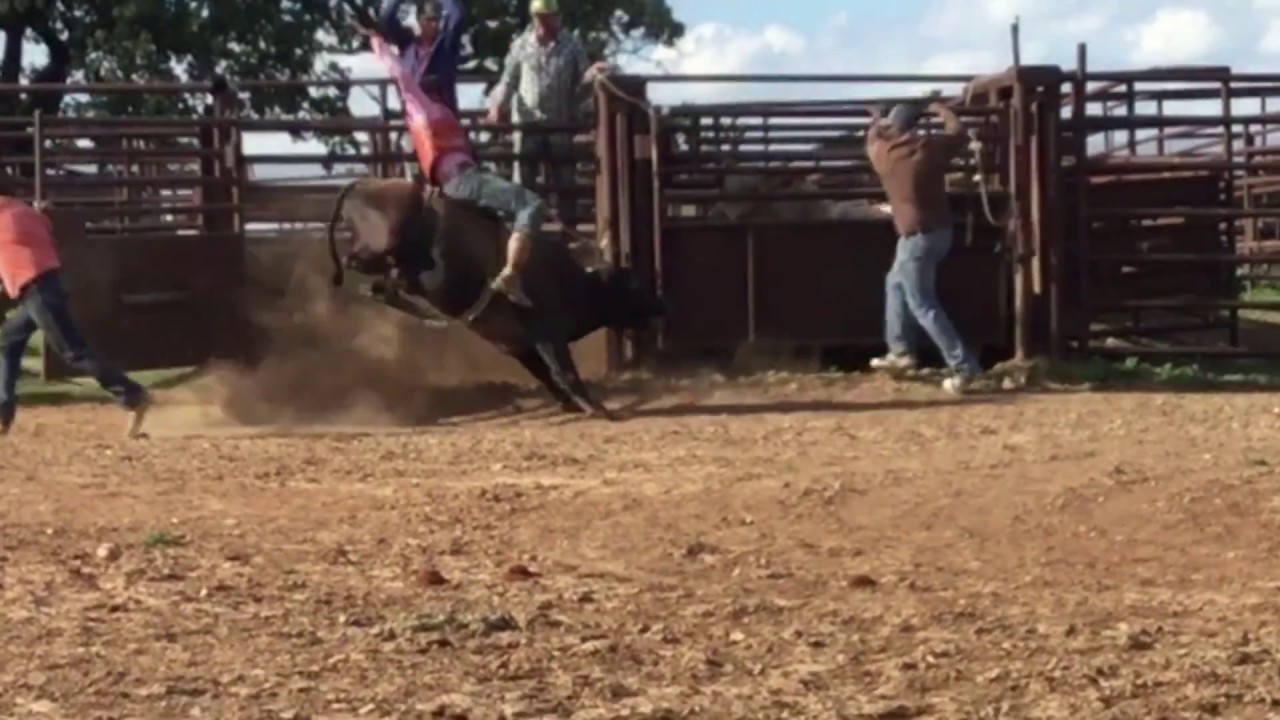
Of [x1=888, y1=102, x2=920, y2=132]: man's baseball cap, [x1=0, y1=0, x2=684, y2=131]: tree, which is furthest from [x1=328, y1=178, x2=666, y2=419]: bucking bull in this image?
[x1=0, y1=0, x2=684, y2=131]: tree

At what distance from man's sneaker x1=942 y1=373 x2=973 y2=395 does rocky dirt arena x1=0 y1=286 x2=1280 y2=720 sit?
0.20m

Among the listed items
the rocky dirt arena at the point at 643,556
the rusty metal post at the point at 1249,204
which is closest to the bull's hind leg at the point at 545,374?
the rocky dirt arena at the point at 643,556

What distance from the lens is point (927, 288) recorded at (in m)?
12.7

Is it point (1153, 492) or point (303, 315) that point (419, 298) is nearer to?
point (303, 315)

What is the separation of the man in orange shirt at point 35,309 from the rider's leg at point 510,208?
185 centimetres

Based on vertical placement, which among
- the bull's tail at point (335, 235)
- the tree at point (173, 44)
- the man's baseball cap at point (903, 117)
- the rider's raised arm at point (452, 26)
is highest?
the tree at point (173, 44)

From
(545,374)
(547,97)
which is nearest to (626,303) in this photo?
(545,374)

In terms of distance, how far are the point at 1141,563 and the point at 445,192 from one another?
5.16m

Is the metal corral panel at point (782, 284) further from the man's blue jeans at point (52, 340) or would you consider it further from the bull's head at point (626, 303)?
the man's blue jeans at point (52, 340)

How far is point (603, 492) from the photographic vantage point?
29.7 ft

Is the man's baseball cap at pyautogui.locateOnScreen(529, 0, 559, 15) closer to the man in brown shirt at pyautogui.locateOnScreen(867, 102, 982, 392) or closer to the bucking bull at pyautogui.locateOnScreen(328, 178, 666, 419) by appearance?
the bucking bull at pyautogui.locateOnScreen(328, 178, 666, 419)

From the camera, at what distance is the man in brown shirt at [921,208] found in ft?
41.0

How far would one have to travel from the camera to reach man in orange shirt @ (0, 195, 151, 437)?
442 inches

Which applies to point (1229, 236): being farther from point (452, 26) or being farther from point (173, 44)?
point (173, 44)
